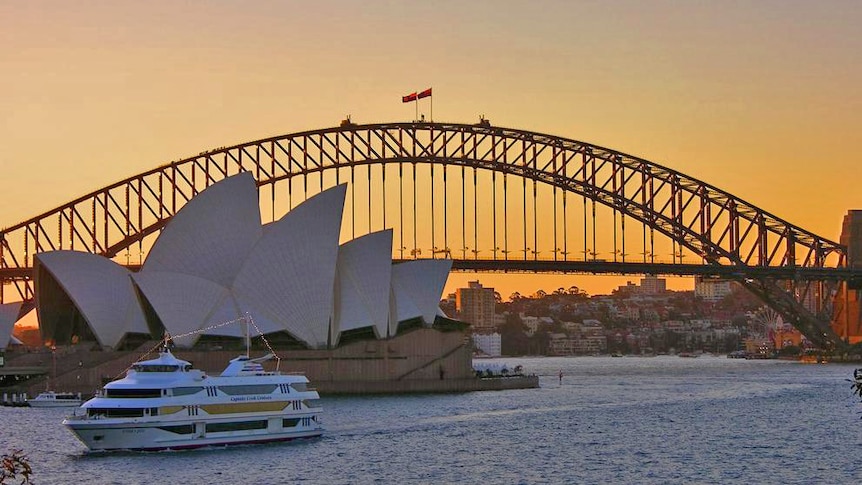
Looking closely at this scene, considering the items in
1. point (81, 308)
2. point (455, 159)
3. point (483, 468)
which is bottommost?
point (483, 468)

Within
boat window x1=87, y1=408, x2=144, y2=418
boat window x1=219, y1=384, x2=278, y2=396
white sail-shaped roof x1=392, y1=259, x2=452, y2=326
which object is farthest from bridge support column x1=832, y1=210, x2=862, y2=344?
boat window x1=87, y1=408, x2=144, y2=418

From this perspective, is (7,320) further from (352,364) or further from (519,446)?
(519,446)

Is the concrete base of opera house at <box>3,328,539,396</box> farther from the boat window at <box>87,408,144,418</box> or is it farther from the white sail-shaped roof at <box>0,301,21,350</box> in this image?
the boat window at <box>87,408,144,418</box>

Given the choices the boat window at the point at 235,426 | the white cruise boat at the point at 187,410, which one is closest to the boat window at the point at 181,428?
the white cruise boat at the point at 187,410

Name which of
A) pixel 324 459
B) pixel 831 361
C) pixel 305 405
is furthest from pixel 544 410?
pixel 831 361

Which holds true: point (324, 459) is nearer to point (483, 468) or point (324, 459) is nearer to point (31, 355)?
point (483, 468)

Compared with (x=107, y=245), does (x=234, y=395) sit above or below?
below

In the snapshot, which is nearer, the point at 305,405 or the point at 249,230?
the point at 305,405
